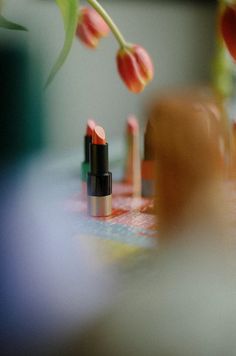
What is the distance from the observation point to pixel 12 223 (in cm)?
58

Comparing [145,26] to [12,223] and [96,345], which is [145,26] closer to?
[12,223]

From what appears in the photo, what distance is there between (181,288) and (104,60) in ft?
2.87

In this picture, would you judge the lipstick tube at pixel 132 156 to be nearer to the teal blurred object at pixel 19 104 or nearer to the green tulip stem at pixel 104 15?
the green tulip stem at pixel 104 15

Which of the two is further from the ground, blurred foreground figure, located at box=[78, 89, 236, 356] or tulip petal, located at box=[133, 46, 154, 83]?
tulip petal, located at box=[133, 46, 154, 83]

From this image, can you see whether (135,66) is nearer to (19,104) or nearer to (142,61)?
(142,61)

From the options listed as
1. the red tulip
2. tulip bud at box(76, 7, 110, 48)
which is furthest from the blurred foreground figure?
tulip bud at box(76, 7, 110, 48)

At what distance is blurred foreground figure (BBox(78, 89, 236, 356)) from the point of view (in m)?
0.45

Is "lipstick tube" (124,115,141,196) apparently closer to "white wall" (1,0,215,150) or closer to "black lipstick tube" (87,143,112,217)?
"black lipstick tube" (87,143,112,217)

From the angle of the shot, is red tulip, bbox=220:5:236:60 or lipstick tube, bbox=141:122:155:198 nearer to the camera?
red tulip, bbox=220:5:236:60

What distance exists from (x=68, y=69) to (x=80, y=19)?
1.96ft

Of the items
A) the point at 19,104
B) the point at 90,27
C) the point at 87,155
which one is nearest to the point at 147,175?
the point at 87,155

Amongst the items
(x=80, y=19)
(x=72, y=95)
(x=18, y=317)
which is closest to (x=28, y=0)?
(x=72, y=95)

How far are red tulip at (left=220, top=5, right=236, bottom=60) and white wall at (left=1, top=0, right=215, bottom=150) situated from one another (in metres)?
0.56

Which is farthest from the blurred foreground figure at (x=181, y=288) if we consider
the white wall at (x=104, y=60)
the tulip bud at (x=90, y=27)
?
the white wall at (x=104, y=60)
